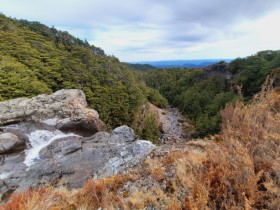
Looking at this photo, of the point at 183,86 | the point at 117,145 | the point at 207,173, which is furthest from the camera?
the point at 183,86

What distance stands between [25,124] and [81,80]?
19.4 meters

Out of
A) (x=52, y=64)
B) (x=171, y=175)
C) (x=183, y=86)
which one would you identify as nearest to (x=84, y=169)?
(x=171, y=175)

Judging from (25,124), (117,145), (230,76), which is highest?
(25,124)

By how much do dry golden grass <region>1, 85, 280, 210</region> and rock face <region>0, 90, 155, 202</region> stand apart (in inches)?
164

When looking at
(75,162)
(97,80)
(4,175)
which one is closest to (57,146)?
(75,162)

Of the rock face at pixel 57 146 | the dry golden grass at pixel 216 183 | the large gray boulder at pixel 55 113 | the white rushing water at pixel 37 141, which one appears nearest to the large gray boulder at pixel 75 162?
the rock face at pixel 57 146

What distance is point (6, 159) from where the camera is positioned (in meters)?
10.8

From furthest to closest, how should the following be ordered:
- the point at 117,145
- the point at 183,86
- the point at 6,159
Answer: the point at 183,86 < the point at 117,145 < the point at 6,159

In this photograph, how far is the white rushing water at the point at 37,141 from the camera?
443 inches

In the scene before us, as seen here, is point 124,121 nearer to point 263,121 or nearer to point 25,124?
point 25,124

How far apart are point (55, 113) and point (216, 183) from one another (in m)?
14.1

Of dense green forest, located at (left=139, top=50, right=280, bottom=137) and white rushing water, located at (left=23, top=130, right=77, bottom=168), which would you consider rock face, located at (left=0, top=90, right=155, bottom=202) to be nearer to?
white rushing water, located at (left=23, top=130, right=77, bottom=168)

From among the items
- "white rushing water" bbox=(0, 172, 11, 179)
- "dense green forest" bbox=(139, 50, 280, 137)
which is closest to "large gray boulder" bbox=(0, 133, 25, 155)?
"white rushing water" bbox=(0, 172, 11, 179)

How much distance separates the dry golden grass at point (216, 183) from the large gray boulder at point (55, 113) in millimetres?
9843
